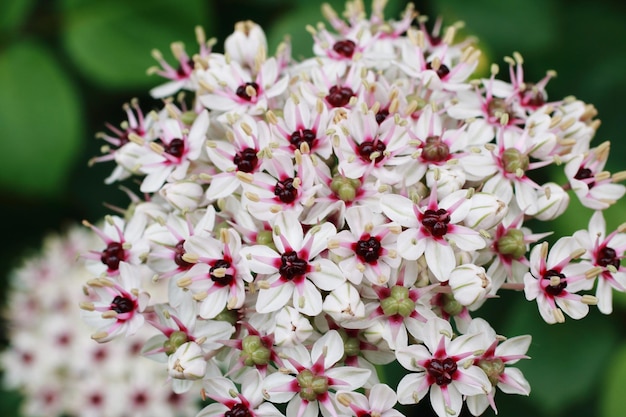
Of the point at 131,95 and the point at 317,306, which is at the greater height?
the point at 317,306

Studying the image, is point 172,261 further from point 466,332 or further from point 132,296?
point 466,332

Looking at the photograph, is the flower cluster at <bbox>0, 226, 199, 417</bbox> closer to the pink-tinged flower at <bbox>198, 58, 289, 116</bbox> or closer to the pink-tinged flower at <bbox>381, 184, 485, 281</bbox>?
the pink-tinged flower at <bbox>198, 58, 289, 116</bbox>

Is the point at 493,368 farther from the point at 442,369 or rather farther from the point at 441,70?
the point at 441,70

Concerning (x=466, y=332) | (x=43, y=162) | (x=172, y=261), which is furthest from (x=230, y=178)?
(x=43, y=162)

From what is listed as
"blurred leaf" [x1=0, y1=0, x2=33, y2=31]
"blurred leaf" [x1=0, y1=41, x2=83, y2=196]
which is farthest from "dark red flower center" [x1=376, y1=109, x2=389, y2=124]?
"blurred leaf" [x1=0, y1=0, x2=33, y2=31]

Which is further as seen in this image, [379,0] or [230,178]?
[379,0]

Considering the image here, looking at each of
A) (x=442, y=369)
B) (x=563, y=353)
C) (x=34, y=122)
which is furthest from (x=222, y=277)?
(x=34, y=122)
